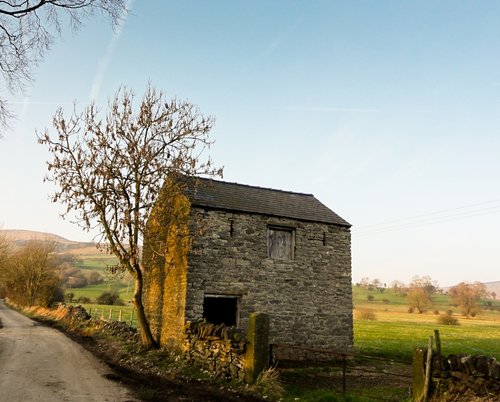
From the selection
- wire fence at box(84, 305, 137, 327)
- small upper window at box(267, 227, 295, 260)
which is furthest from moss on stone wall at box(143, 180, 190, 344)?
wire fence at box(84, 305, 137, 327)

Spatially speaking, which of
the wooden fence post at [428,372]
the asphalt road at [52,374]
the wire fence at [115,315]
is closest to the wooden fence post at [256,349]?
the asphalt road at [52,374]

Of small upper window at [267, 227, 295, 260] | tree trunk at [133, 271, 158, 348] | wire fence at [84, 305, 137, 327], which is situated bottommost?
wire fence at [84, 305, 137, 327]

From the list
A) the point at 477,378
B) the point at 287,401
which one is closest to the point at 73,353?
the point at 287,401

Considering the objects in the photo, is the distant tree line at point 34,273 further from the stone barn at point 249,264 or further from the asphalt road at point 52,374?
the stone barn at point 249,264

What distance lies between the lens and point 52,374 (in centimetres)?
1081

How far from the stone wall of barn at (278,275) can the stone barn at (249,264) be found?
38 millimetres

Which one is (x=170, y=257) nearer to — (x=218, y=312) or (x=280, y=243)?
(x=218, y=312)

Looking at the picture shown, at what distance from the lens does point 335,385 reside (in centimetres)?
1041

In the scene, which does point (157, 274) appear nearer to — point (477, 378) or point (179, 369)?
point (179, 369)

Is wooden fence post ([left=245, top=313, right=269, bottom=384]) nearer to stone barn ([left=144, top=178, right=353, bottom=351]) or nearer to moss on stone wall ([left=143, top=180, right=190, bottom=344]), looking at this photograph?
stone barn ([left=144, top=178, right=353, bottom=351])

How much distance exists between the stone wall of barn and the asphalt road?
3976 millimetres

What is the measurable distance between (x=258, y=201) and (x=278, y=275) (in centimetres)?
349

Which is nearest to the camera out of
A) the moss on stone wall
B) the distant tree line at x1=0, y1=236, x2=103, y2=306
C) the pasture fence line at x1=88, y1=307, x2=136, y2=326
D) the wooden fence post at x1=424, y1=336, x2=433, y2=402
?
the wooden fence post at x1=424, y1=336, x2=433, y2=402

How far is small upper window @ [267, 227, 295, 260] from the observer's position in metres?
16.0
